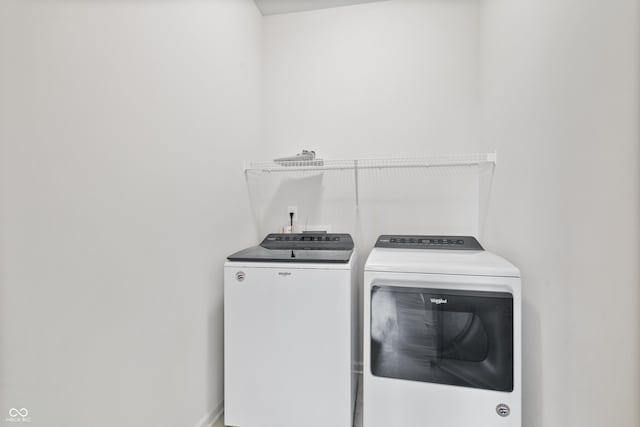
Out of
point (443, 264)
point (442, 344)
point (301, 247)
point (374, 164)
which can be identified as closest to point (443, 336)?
point (442, 344)

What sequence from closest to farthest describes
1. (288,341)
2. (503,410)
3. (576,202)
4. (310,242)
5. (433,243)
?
(576,202)
(503,410)
(288,341)
(433,243)
(310,242)

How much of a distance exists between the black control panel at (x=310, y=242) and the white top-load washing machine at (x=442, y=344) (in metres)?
0.51

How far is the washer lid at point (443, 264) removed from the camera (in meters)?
1.21

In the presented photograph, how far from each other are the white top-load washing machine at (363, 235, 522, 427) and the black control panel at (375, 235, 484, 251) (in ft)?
1.31

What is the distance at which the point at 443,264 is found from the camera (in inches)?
50.4

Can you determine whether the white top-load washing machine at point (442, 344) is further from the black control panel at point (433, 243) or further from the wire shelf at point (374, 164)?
the wire shelf at point (374, 164)

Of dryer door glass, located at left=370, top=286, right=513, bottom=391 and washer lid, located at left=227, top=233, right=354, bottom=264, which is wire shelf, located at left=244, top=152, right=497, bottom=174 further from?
dryer door glass, located at left=370, top=286, right=513, bottom=391

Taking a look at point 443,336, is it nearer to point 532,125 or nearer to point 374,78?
point 532,125

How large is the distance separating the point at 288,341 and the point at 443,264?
0.85 meters

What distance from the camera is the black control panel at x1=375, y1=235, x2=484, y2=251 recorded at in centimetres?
172

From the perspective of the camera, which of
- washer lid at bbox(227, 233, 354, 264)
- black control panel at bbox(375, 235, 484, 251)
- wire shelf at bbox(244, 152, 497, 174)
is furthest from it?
wire shelf at bbox(244, 152, 497, 174)

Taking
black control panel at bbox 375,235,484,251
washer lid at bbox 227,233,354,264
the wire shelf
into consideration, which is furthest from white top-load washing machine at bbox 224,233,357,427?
the wire shelf

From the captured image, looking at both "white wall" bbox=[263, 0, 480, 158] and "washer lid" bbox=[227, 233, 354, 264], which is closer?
"washer lid" bbox=[227, 233, 354, 264]

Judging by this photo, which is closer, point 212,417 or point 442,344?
point 442,344
